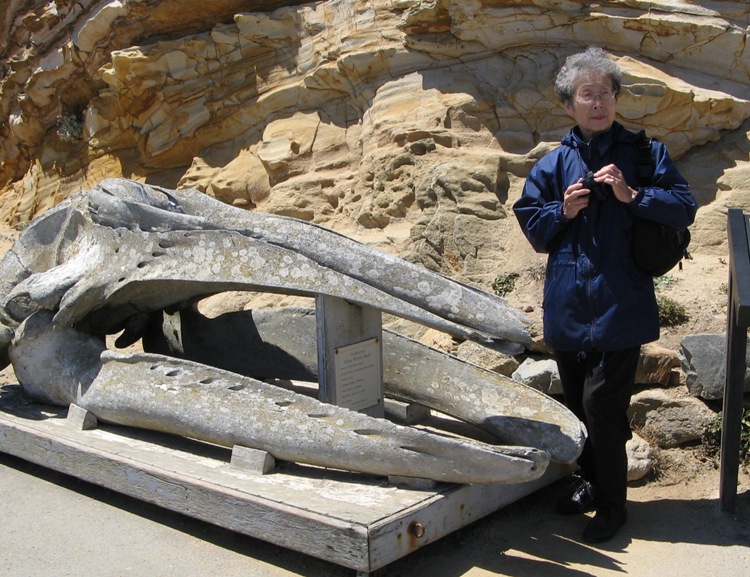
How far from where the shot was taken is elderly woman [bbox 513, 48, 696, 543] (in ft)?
11.0

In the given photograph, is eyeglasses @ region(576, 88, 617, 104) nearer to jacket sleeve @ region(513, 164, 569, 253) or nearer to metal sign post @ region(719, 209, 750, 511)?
jacket sleeve @ region(513, 164, 569, 253)

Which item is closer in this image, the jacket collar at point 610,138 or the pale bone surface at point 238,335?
the pale bone surface at point 238,335

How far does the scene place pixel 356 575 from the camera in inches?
127

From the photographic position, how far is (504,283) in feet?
21.0

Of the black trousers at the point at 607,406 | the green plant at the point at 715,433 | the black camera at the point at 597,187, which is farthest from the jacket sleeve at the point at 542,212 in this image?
the green plant at the point at 715,433

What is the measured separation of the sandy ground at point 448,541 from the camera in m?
3.34

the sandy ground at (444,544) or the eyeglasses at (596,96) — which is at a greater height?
the eyeglasses at (596,96)

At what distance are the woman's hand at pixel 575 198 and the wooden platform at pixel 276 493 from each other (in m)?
1.18

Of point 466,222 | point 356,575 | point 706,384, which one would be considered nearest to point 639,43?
point 466,222

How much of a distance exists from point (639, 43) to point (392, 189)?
2.44 metres

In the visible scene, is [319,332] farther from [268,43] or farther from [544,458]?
[268,43]

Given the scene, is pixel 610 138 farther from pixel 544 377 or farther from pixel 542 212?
pixel 544 377

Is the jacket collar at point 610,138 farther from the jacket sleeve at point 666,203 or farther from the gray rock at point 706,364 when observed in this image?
the gray rock at point 706,364

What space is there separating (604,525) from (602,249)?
1165 millimetres
